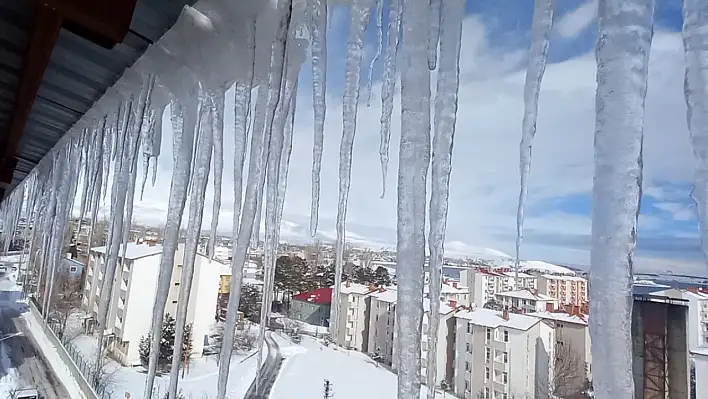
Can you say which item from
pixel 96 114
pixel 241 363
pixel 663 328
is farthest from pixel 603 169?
pixel 241 363

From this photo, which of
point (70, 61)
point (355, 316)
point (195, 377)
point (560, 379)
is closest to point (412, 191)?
point (70, 61)

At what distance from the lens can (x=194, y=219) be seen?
87cm

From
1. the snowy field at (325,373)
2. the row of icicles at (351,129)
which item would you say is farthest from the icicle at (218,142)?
the snowy field at (325,373)

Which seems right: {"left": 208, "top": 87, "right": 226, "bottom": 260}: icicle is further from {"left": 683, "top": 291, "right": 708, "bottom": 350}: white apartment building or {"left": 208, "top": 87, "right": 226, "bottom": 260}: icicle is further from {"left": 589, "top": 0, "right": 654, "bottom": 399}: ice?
{"left": 683, "top": 291, "right": 708, "bottom": 350}: white apartment building

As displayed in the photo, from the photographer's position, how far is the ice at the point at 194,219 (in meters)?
0.79

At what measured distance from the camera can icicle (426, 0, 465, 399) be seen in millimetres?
495

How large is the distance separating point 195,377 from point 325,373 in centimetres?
238

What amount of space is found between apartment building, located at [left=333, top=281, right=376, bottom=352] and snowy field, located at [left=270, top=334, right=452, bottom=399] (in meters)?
0.20

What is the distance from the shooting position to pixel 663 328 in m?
2.56

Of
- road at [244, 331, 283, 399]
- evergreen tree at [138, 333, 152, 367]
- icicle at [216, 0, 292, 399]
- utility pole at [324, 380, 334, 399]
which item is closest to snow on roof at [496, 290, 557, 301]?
utility pole at [324, 380, 334, 399]

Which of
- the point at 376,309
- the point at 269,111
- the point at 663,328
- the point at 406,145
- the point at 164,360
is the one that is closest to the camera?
the point at 406,145

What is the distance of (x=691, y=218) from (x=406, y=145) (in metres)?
0.26

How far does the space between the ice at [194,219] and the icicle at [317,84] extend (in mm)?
215

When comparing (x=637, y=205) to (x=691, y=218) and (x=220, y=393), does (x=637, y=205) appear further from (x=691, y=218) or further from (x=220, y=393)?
(x=220, y=393)
